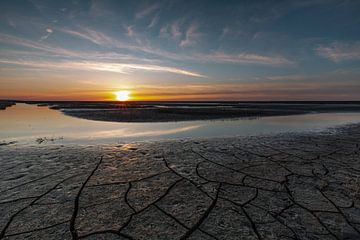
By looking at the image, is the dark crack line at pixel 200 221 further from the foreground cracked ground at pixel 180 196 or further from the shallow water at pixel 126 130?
the shallow water at pixel 126 130

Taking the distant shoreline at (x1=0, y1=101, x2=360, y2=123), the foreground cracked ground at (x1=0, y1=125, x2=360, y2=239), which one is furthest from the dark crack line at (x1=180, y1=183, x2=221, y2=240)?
the distant shoreline at (x1=0, y1=101, x2=360, y2=123)

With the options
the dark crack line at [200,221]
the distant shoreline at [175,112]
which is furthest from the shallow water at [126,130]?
the dark crack line at [200,221]

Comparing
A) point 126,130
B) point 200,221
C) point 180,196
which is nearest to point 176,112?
point 126,130

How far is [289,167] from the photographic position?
5957 mm

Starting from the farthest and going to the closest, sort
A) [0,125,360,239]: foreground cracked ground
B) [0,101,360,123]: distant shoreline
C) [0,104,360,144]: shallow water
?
1. [0,101,360,123]: distant shoreline
2. [0,104,360,144]: shallow water
3. [0,125,360,239]: foreground cracked ground

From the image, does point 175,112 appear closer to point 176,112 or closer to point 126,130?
point 176,112

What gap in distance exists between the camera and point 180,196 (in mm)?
4246

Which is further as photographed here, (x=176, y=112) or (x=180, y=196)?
(x=176, y=112)

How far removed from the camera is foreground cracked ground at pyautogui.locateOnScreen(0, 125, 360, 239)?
3.26 meters

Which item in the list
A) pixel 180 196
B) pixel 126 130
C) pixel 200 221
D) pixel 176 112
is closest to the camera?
pixel 200 221

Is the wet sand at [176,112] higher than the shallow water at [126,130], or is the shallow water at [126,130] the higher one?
the wet sand at [176,112]

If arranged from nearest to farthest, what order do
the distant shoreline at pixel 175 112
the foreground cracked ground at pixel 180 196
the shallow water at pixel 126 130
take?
the foreground cracked ground at pixel 180 196 → the shallow water at pixel 126 130 → the distant shoreline at pixel 175 112

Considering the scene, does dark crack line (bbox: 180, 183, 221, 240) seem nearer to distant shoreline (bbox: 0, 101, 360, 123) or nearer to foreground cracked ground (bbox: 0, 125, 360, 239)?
foreground cracked ground (bbox: 0, 125, 360, 239)

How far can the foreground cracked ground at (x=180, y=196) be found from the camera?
3.26 metres
